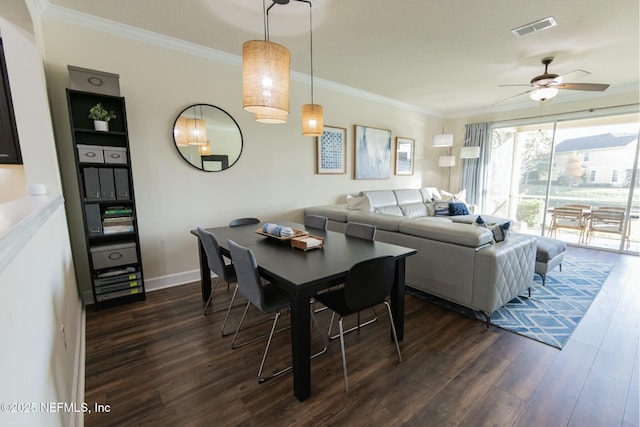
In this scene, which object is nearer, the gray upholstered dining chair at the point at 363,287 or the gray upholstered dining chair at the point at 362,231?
the gray upholstered dining chair at the point at 363,287

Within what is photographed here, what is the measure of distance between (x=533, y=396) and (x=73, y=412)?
2623mm

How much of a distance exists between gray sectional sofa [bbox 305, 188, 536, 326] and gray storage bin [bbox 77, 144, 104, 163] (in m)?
2.80

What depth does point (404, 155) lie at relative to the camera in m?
6.05

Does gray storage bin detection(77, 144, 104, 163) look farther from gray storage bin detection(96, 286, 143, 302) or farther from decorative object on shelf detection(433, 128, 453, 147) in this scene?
decorative object on shelf detection(433, 128, 453, 147)

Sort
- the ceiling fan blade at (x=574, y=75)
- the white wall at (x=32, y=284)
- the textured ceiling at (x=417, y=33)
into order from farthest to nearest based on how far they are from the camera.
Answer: the ceiling fan blade at (x=574, y=75) → the textured ceiling at (x=417, y=33) → the white wall at (x=32, y=284)

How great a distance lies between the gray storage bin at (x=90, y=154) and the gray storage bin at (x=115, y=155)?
0.04 m

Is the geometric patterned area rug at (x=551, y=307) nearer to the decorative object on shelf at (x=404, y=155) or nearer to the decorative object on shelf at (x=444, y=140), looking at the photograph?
the decorative object on shelf at (x=444, y=140)

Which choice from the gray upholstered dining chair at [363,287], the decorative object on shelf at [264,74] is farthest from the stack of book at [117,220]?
the gray upholstered dining chair at [363,287]

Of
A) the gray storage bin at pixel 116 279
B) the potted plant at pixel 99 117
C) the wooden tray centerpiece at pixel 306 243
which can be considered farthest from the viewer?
the gray storage bin at pixel 116 279

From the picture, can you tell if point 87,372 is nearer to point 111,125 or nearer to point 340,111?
point 111,125

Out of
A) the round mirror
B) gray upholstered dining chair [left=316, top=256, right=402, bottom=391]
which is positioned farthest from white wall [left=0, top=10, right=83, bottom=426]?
gray upholstered dining chair [left=316, top=256, right=402, bottom=391]

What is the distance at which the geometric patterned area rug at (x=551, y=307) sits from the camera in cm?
246

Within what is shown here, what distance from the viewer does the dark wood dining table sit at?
164 centimetres

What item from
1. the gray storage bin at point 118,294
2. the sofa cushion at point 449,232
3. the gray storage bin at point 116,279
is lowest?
the gray storage bin at point 118,294
